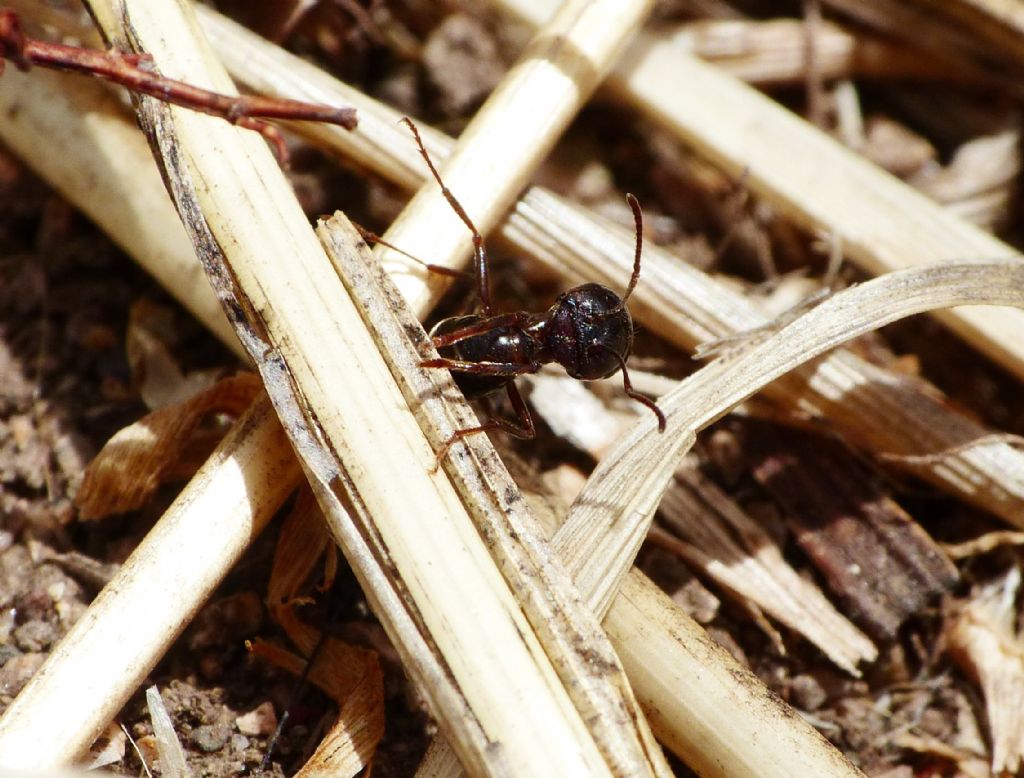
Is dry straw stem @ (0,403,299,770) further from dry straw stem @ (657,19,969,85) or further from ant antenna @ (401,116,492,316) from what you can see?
dry straw stem @ (657,19,969,85)

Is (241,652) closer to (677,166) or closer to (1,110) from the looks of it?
(1,110)

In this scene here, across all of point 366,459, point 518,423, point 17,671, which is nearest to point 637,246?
point 518,423

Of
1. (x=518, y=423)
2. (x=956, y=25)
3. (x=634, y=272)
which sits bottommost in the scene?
(x=518, y=423)

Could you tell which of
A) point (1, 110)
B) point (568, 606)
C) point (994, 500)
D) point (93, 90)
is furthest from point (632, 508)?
point (1, 110)

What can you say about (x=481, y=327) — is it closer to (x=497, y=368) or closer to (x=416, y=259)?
(x=497, y=368)

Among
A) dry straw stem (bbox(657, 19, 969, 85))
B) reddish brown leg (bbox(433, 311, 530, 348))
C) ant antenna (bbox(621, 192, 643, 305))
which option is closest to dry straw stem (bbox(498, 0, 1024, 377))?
dry straw stem (bbox(657, 19, 969, 85))

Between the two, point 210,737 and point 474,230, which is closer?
point 210,737

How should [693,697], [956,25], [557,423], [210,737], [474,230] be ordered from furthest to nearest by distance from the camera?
[956,25] → [557,423] → [474,230] → [210,737] → [693,697]
